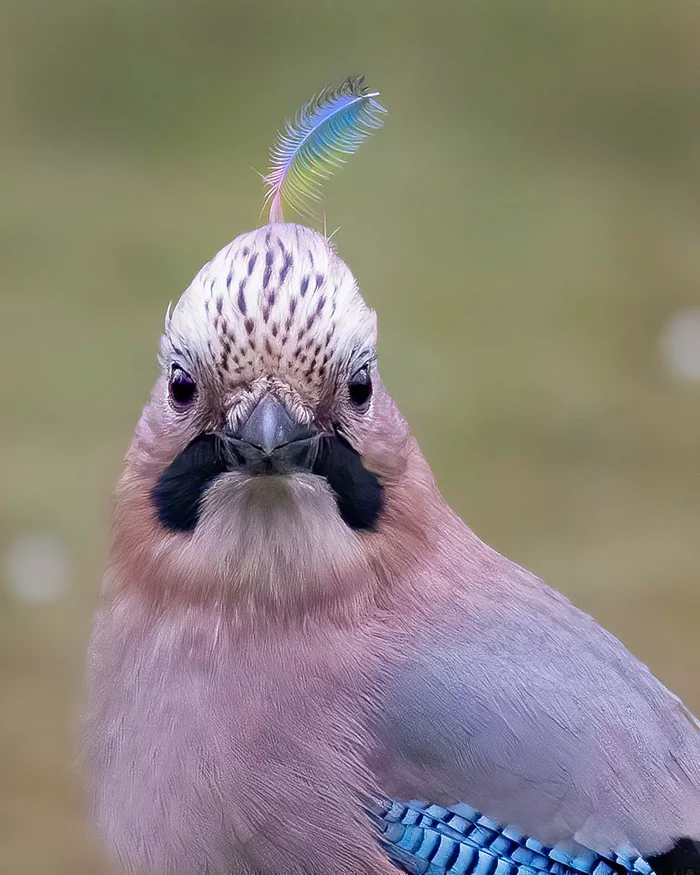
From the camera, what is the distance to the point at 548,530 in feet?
11.3

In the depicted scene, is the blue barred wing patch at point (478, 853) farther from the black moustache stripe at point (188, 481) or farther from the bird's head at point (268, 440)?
the black moustache stripe at point (188, 481)

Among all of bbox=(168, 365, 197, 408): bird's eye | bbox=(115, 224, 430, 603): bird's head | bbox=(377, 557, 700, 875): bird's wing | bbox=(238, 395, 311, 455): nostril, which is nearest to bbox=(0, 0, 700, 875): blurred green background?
bbox=(377, 557, 700, 875): bird's wing

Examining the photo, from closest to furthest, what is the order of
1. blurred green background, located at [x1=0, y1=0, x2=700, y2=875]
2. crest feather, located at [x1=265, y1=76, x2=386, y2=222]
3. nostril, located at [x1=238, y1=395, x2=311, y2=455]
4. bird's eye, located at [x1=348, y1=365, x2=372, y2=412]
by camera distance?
nostril, located at [x1=238, y1=395, x2=311, y2=455], bird's eye, located at [x1=348, y1=365, x2=372, y2=412], crest feather, located at [x1=265, y1=76, x2=386, y2=222], blurred green background, located at [x1=0, y1=0, x2=700, y2=875]

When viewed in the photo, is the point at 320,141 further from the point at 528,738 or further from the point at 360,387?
the point at 528,738

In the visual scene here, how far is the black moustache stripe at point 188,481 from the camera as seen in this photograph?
1.24m

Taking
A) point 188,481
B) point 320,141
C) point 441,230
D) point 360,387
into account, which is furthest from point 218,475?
point 441,230

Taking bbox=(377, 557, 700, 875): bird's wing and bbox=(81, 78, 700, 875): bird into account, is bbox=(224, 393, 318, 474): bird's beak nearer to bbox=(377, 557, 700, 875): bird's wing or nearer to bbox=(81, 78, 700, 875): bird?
bbox=(81, 78, 700, 875): bird

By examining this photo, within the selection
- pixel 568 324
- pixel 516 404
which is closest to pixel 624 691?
pixel 516 404

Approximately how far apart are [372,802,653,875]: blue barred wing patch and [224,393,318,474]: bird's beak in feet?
1.22

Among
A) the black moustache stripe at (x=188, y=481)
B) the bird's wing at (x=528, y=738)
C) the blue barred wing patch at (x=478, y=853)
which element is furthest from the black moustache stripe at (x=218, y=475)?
the blue barred wing patch at (x=478, y=853)

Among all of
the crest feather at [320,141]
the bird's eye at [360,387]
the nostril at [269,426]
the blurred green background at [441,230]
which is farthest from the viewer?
the blurred green background at [441,230]

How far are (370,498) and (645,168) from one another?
3.66m

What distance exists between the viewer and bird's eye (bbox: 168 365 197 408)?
1213 millimetres

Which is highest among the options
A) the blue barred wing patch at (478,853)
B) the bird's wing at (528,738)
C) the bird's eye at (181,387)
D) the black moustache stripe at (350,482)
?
the bird's eye at (181,387)
